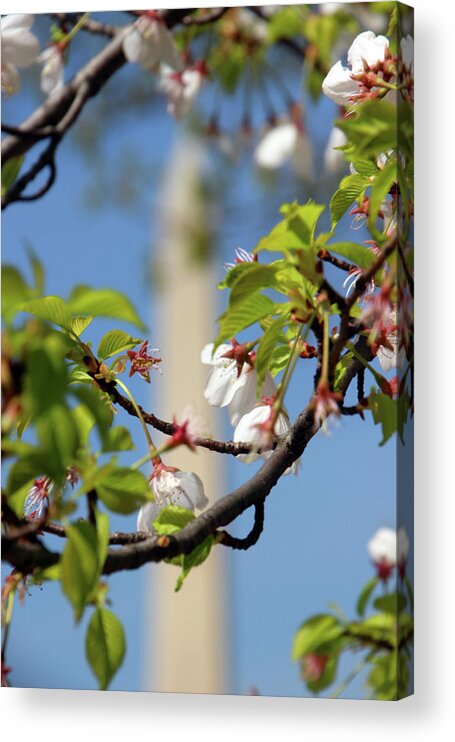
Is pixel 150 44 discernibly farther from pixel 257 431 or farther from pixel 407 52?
pixel 257 431

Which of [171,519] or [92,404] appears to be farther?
[171,519]

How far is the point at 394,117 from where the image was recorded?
3.82 feet

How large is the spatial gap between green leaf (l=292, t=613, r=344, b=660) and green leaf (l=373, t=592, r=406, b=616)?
5 cm

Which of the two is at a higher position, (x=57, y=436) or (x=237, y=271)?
(x=237, y=271)

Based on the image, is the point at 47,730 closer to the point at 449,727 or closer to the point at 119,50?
the point at 449,727

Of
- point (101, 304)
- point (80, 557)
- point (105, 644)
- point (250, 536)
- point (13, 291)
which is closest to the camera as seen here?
point (13, 291)

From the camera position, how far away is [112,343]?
52.8 inches

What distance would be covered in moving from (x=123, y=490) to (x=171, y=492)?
0.29m

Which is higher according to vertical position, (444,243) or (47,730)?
(444,243)

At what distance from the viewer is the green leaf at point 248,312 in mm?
1144

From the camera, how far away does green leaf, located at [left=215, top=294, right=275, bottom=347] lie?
3.75 feet

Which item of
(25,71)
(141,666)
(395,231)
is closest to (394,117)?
(395,231)

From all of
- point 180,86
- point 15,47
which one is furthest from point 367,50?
point 15,47

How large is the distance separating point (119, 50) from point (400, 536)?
2.16ft
